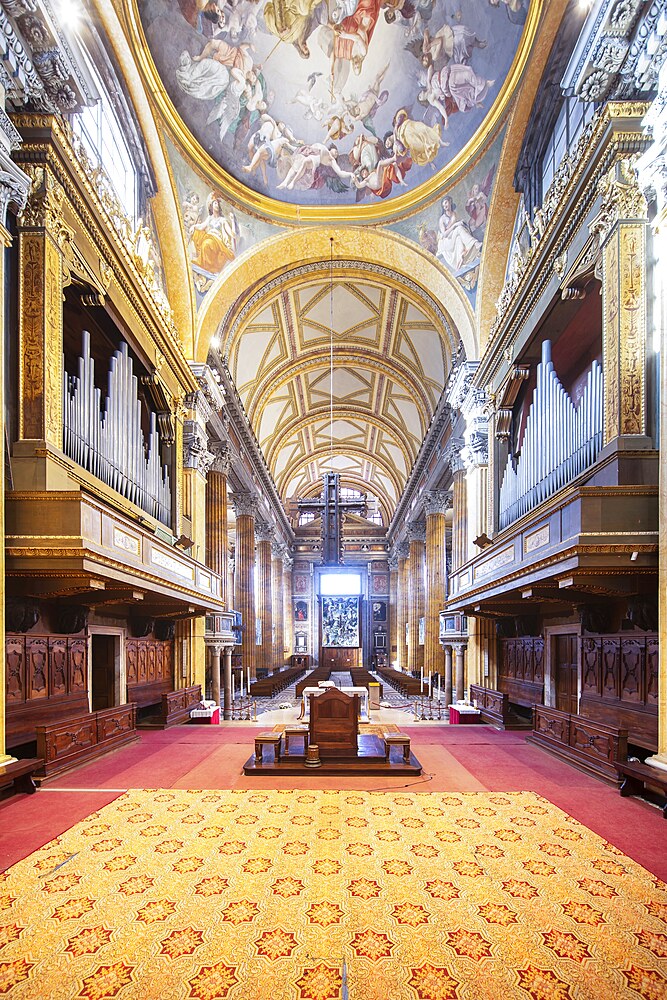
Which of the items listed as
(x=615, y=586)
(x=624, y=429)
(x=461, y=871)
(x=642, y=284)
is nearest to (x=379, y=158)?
(x=642, y=284)

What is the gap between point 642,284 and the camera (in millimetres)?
6988

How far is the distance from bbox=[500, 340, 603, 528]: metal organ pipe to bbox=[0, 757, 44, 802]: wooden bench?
288 inches

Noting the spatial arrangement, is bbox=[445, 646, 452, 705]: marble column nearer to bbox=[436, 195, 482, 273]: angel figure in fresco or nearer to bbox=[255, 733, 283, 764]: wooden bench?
bbox=[255, 733, 283, 764]: wooden bench

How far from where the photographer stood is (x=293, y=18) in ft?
38.4

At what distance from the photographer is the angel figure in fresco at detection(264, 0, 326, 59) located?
1151 centimetres

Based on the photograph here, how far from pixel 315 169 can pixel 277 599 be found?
80.9 feet

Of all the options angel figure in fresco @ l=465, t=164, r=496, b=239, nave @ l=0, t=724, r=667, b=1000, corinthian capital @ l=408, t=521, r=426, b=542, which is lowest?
nave @ l=0, t=724, r=667, b=1000

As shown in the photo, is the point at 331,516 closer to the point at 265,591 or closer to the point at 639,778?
the point at 265,591

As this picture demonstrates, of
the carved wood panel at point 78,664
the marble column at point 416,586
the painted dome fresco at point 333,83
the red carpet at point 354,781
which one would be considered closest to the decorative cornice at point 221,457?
the painted dome fresco at point 333,83

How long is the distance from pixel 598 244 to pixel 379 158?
28.4 feet

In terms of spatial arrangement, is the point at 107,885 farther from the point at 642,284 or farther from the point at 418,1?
the point at 418,1

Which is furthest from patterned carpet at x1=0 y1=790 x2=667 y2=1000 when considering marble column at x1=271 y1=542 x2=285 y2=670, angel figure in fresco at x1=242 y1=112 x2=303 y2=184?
marble column at x1=271 y1=542 x2=285 y2=670

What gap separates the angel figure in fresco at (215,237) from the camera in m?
14.3

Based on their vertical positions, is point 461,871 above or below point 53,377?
below
